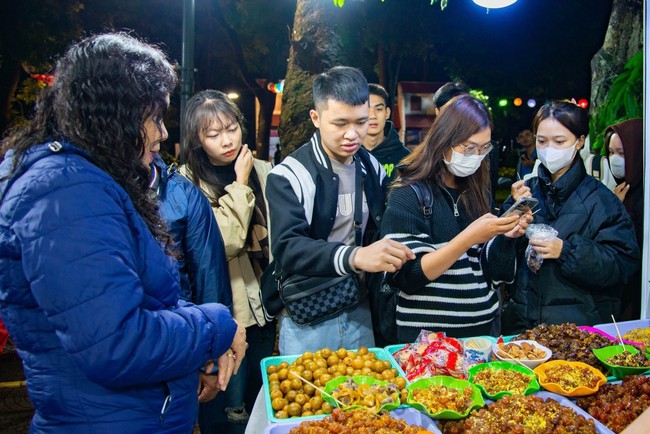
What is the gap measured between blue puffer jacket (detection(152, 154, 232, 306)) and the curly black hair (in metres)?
0.97

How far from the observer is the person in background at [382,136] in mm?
3879

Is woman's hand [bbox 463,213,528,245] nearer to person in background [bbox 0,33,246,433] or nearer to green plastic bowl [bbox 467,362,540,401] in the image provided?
green plastic bowl [bbox 467,362,540,401]

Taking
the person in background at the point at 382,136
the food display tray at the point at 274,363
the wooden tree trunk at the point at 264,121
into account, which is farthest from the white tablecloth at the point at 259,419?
the wooden tree trunk at the point at 264,121

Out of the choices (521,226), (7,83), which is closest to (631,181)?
(521,226)

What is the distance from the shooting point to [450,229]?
253 cm

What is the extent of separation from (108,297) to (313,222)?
1.42m

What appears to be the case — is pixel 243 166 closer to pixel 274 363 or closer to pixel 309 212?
pixel 309 212

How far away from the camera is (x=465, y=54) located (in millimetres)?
16359

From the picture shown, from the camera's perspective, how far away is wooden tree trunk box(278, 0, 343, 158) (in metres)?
4.92

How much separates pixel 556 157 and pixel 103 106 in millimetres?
2499

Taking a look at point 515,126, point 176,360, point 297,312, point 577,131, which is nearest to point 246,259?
point 297,312

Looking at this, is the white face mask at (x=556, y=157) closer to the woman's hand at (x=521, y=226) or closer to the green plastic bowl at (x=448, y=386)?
the woman's hand at (x=521, y=226)

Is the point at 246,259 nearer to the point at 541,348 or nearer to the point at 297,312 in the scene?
the point at 297,312

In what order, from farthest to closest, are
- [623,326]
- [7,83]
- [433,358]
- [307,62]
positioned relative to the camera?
[7,83] → [307,62] → [623,326] → [433,358]
